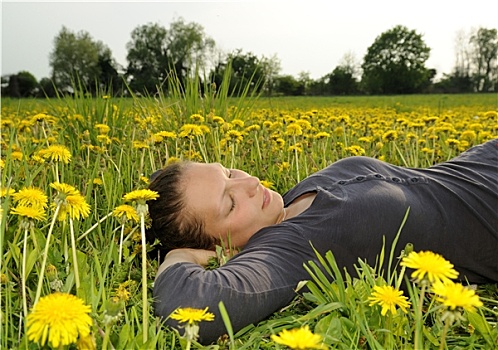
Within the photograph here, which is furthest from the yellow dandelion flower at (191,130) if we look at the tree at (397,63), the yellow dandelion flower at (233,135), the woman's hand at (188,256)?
the tree at (397,63)

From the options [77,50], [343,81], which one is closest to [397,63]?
[343,81]

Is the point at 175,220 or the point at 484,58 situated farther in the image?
the point at 484,58

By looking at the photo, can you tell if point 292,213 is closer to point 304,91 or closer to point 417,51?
point 304,91

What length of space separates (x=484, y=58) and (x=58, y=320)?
5293 centimetres

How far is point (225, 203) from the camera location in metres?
2.10

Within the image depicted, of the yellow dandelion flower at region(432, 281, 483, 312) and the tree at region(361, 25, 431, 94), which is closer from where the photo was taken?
the yellow dandelion flower at region(432, 281, 483, 312)

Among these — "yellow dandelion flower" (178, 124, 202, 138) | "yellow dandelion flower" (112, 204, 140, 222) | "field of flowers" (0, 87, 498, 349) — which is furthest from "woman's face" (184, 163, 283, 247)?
"yellow dandelion flower" (178, 124, 202, 138)

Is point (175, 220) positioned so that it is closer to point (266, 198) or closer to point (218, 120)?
point (266, 198)

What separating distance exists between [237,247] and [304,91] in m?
Result: 24.8

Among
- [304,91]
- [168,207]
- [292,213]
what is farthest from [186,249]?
[304,91]

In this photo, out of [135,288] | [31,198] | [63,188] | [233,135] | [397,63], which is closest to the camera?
[63,188]

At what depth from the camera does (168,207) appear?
2.10m

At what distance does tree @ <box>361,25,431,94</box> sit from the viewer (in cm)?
5088

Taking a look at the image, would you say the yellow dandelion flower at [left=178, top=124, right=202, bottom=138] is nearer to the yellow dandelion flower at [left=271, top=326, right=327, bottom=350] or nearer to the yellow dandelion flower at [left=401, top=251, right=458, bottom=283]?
the yellow dandelion flower at [left=401, top=251, right=458, bottom=283]
